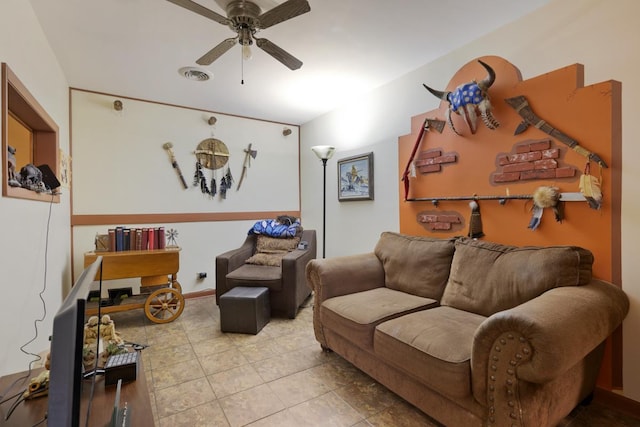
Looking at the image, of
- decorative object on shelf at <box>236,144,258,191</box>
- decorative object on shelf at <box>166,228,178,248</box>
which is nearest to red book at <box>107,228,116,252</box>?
decorative object on shelf at <box>166,228,178,248</box>

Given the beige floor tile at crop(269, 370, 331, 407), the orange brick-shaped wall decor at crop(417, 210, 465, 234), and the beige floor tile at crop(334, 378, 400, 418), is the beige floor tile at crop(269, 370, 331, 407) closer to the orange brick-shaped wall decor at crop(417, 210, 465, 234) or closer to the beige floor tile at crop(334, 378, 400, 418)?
the beige floor tile at crop(334, 378, 400, 418)

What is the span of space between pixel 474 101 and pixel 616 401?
1.99 meters

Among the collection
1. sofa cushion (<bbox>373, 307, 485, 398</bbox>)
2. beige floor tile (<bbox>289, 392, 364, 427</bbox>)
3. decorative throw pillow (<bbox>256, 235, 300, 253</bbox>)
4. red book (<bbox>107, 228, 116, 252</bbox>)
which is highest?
red book (<bbox>107, 228, 116, 252</bbox>)

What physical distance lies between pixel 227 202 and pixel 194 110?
1.24m

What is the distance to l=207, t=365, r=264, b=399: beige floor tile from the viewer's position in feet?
6.28

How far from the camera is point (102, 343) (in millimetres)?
1595

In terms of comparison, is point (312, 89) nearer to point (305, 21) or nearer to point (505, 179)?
point (305, 21)

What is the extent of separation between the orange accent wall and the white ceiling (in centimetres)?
38

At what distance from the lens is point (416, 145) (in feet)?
9.20

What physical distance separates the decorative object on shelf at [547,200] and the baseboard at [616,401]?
1.00 metres

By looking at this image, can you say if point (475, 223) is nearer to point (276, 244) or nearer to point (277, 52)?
point (277, 52)

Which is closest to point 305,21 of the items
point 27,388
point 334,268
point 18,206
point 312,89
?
point 312,89

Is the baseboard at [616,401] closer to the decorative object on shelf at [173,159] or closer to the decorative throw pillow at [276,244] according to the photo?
the decorative throw pillow at [276,244]

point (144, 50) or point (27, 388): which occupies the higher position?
point (144, 50)
